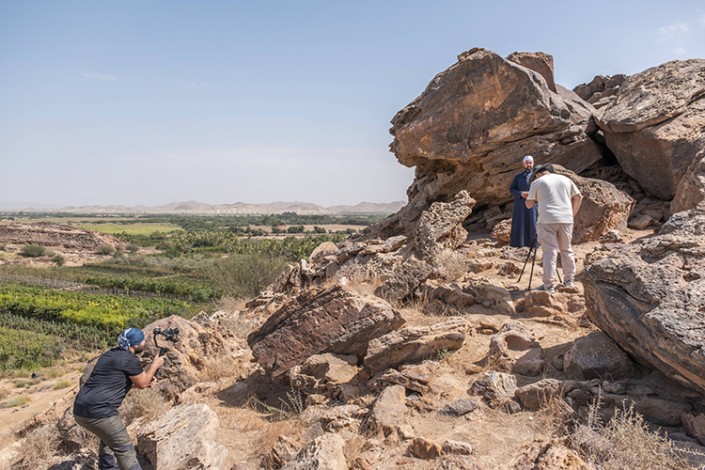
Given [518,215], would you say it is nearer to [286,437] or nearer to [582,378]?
[582,378]

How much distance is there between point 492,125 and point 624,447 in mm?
8091

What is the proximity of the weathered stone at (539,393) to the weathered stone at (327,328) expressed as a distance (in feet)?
5.63

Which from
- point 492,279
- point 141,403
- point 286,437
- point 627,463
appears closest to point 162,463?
point 286,437

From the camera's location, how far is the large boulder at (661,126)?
29.4 feet

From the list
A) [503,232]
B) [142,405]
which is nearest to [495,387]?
[142,405]

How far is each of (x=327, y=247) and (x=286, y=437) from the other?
28.2 ft

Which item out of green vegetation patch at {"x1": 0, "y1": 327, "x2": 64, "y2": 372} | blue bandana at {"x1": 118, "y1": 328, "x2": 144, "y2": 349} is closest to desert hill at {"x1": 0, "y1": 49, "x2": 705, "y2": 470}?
blue bandana at {"x1": 118, "y1": 328, "x2": 144, "y2": 349}

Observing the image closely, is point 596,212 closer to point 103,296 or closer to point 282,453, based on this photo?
point 282,453

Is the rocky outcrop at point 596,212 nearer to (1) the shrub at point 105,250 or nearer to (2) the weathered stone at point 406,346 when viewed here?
(2) the weathered stone at point 406,346

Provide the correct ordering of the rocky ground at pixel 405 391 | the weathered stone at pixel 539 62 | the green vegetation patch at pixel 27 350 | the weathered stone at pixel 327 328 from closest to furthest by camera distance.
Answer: the rocky ground at pixel 405 391 < the weathered stone at pixel 327 328 < the weathered stone at pixel 539 62 < the green vegetation patch at pixel 27 350

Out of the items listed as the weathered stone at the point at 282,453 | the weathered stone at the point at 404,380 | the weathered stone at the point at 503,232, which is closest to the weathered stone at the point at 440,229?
the weathered stone at the point at 503,232

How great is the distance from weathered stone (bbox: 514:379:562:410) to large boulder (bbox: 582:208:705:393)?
2.41 feet

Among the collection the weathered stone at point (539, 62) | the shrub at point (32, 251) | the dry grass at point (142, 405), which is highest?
the weathered stone at point (539, 62)

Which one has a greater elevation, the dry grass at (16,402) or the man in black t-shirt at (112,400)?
the man in black t-shirt at (112,400)
